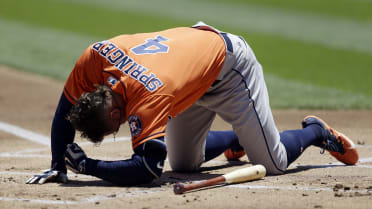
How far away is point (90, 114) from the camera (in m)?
3.85

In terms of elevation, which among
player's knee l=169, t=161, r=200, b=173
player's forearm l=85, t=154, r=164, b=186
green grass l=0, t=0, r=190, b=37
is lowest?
player's knee l=169, t=161, r=200, b=173

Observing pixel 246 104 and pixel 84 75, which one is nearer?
pixel 84 75

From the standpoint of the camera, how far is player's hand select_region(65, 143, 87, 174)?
4.02m

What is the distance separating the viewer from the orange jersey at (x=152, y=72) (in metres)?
3.92

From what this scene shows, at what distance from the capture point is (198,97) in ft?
14.0

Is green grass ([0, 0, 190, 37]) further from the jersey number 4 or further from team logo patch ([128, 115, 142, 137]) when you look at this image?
team logo patch ([128, 115, 142, 137])

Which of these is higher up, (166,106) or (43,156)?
(166,106)

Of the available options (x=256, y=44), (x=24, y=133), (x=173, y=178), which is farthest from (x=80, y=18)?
(x=173, y=178)

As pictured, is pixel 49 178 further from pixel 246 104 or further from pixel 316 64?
pixel 316 64

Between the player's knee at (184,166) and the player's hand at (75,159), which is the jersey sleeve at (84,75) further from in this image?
the player's knee at (184,166)

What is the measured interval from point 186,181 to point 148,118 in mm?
851

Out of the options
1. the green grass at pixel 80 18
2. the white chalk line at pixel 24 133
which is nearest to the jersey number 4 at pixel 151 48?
the white chalk line at pixel 24 133

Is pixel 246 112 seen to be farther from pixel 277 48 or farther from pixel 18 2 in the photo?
pixel 18 2

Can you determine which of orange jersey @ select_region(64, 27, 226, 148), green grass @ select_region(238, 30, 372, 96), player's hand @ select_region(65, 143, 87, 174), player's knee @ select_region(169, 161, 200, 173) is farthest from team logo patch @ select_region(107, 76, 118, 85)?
green grass @ select_region(238, 30, 372, 96)
